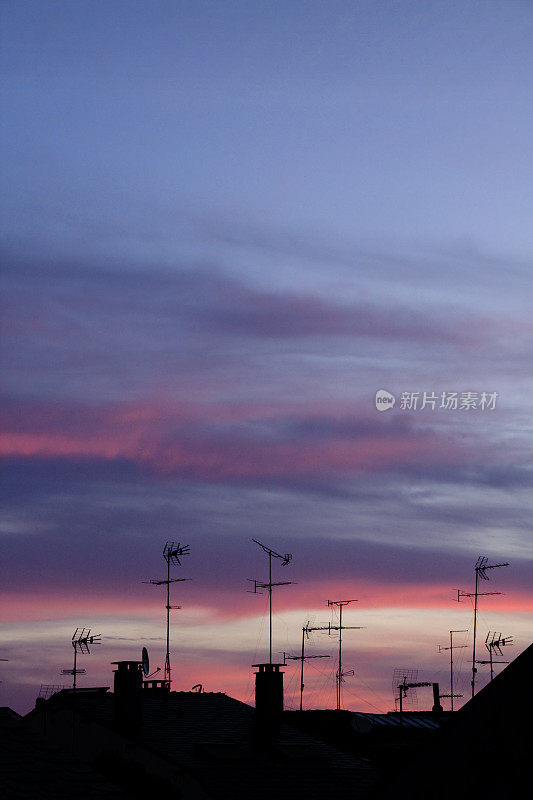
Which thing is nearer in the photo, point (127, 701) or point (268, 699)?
point (127, 701)

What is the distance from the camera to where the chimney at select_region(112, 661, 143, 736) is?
4503 cm

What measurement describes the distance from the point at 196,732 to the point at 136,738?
12.3ft

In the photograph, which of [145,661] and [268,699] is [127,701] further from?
[268,699]

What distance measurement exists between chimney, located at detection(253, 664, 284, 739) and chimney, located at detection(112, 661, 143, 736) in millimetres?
6149

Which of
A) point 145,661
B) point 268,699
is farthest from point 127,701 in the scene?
point 268,699

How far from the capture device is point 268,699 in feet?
163

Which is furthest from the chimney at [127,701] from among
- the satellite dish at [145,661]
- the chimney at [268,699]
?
the chimney at [268,699]

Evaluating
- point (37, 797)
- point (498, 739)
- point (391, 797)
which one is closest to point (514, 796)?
point (498, 739)

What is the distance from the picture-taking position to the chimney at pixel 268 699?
161 ft

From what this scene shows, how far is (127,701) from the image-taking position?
45594mm

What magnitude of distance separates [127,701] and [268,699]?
7269 millimetres

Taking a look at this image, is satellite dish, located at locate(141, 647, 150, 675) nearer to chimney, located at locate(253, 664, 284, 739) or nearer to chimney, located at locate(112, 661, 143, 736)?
chimney, located at locate(112, 661, 143, 736)

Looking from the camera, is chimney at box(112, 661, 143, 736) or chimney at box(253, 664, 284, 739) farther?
chimney at box(253, 664, 284, 739)

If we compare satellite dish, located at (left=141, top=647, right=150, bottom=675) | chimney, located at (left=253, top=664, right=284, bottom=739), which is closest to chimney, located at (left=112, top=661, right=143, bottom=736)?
satellite dish, located at (left=141, top=647, right=150, bottom=675)
